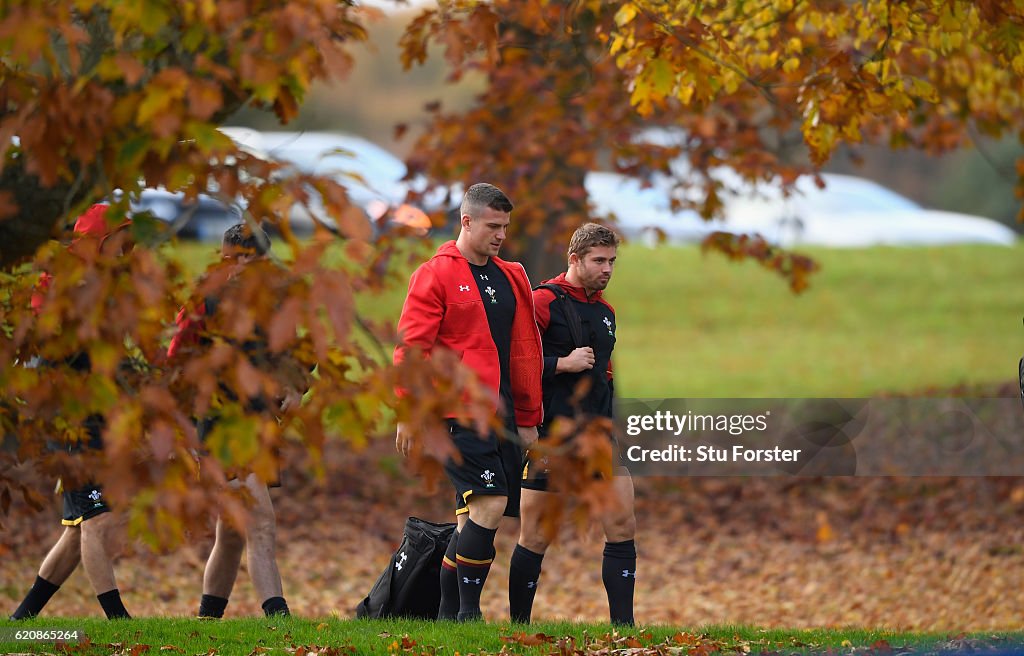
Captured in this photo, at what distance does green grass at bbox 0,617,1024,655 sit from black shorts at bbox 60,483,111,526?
1.71ft

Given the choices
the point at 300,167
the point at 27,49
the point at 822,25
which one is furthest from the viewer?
the point at 822,25

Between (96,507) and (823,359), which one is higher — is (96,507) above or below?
below

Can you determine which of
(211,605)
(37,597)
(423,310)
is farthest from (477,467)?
(37,597)

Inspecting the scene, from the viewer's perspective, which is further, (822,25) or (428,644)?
(822,25)

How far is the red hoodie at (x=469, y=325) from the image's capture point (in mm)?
5941

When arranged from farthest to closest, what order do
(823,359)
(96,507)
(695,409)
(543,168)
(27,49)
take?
(823,359) < (695,409) < (543,168) < (96,507) < (27,49)

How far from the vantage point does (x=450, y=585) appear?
248 inches

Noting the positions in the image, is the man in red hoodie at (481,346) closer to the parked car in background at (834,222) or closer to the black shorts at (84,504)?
the black shorts at (84,504)

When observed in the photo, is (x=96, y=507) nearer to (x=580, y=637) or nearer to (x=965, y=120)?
(x=580, y=637)

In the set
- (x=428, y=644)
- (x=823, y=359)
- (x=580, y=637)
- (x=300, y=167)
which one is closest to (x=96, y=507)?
(x=428, y=644)

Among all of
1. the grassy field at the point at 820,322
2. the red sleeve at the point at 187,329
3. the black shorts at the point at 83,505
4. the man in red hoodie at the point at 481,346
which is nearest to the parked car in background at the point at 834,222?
the grassy field at the point at 820,322

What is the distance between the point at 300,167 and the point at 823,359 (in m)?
16.6

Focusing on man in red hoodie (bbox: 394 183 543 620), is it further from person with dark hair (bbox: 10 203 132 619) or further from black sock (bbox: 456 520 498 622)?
person with dark hair (bbox: 10 203 132 619)

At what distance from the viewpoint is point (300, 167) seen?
11.7ft
